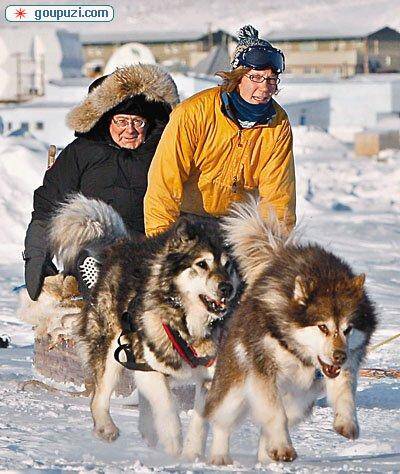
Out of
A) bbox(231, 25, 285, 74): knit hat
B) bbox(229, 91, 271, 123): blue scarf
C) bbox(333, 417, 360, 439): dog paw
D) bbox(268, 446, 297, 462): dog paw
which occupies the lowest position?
bbox(268, 446, 297, 462): dog paw

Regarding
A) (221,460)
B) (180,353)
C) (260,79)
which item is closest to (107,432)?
(180,353)

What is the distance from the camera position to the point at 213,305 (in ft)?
12.8

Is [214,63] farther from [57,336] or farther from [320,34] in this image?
[57,336]

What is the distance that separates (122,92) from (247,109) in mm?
1018

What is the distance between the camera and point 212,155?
4.44 metres

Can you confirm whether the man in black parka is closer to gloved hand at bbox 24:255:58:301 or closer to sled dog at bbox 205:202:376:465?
gloved hand at bbox 24:255:58:301

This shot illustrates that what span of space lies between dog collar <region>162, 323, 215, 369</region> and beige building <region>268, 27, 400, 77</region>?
204 ft

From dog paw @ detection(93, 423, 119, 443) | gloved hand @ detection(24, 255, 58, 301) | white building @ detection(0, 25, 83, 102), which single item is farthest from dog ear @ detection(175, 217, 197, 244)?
white building @ detection(0, 25, 83, 102)

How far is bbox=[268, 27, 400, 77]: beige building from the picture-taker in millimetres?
65812

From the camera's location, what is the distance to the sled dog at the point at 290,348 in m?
3.39

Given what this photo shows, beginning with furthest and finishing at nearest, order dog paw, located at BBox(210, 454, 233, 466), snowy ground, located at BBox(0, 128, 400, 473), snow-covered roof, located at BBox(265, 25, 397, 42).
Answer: snow-covered roof, located at BBox(265, 25, 397, 42) → dog paw, located at BBox(210, 454, 233, 466) → snowy ground, located at BBox(0, 128, 400, 473)

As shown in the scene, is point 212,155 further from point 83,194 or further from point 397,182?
point 397,182

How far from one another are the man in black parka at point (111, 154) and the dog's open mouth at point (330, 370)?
6.20ft

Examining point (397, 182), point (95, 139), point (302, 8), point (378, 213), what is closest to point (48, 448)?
point (95, 139)
